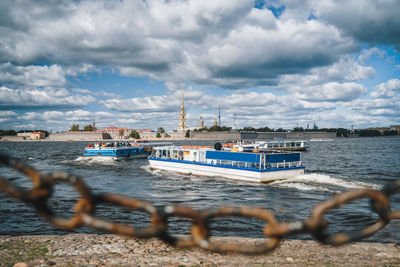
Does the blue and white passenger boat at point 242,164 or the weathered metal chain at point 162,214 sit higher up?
the weathered metal chain at point 162,214

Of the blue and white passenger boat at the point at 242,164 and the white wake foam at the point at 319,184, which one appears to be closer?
the white wake foam at the point at 319,184

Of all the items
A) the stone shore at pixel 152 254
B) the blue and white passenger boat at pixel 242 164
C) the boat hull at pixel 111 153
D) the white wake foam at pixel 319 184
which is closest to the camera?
the stone shore at pixel 152 254

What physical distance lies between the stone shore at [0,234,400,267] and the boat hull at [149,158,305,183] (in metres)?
16.2

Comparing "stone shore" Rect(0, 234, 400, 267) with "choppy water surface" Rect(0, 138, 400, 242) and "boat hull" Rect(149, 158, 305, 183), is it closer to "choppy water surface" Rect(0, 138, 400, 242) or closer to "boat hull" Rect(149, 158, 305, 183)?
"choppy water surface" Rect(0, 138, 400, 242)

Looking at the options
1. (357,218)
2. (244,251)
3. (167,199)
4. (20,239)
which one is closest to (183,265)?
(20,239)

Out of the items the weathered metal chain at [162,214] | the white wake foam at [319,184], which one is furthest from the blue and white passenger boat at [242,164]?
the weathered metal chain at [162,214]

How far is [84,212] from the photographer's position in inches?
62.1

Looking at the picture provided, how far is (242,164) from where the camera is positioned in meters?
28.7

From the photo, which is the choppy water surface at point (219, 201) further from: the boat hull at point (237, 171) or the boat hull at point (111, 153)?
the boat hull at point (111, 153)

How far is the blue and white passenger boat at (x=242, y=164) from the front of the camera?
26.5m

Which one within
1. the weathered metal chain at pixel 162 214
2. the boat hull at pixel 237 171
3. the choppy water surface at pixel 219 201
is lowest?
the choppy water surface at pixel 219 201

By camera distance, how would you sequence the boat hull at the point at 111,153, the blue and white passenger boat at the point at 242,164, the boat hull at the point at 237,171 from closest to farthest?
the boat hull at the point at 237,171, the blue and white passenger boat at the point at 242,164, the boat hull at the point at 111,153

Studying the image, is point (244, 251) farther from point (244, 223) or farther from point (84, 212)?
point (244, 223)

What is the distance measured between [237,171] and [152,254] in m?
19.7
